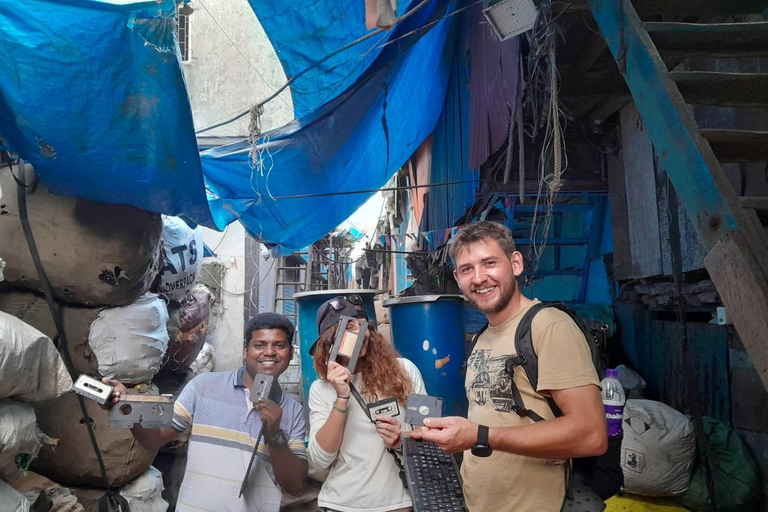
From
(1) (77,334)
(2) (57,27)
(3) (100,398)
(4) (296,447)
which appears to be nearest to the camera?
(3) (100,398)

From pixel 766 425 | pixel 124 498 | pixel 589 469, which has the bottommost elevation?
pixel 124 498

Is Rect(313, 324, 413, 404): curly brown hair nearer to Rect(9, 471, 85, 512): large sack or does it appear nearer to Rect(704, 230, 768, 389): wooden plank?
Rect(704, 230, 768, 389): wooden plank

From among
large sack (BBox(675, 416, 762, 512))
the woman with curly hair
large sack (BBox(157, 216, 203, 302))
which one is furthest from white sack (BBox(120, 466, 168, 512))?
large sack (BBox(675, 416, 762, 512))

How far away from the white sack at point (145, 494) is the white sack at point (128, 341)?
770 millimetres

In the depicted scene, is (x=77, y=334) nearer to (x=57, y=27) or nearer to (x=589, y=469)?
(x=57, y=27)

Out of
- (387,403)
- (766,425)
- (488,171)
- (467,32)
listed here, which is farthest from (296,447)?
(467,32)

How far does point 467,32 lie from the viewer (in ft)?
16.7

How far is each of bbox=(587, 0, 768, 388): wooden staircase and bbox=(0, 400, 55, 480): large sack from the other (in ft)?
11.1

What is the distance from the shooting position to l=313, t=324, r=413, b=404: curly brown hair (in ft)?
7.57

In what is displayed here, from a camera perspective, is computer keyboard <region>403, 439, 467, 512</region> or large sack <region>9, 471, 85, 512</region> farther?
large sack <region>9, 471, 85, 512</region>

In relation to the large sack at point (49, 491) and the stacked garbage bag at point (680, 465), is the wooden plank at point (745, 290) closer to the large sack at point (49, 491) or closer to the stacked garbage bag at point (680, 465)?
the stacked garbage bag at point (680, 465)

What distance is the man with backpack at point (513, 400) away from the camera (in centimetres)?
152

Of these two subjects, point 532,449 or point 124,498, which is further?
point 124,498

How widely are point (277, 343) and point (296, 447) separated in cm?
51
